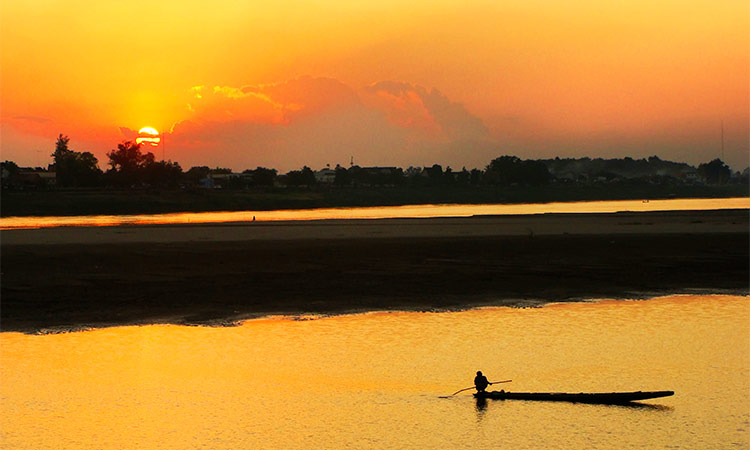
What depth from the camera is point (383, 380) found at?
20.6 metres

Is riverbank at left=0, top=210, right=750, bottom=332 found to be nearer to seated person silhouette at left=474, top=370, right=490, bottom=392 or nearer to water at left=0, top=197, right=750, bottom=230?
seated person silhouette at left=474, top=370, right=490, bottom=392

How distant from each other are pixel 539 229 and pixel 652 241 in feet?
46.7

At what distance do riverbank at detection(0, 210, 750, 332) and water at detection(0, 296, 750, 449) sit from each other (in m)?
2.94

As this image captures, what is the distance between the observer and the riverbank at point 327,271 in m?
30.3

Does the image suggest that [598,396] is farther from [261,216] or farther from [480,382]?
[261,216]

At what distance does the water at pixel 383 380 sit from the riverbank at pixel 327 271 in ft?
9.64


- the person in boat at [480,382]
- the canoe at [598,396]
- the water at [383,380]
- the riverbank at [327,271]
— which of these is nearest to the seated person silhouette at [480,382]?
the person in boat at [480,382]

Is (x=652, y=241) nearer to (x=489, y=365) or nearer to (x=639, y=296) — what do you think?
(x=639, y=296)

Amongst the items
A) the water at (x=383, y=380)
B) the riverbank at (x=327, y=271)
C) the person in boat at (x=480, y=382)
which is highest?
the riverbank at (x=327, y=271)

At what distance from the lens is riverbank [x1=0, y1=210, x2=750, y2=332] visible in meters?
30.3

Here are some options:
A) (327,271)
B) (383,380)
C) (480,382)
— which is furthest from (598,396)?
(327,271)

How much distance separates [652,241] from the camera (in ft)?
185

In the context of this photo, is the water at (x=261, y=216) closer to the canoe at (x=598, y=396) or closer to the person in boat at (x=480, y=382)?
the person in boat at (x=480, y=382)

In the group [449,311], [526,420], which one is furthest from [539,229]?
[526,420]
